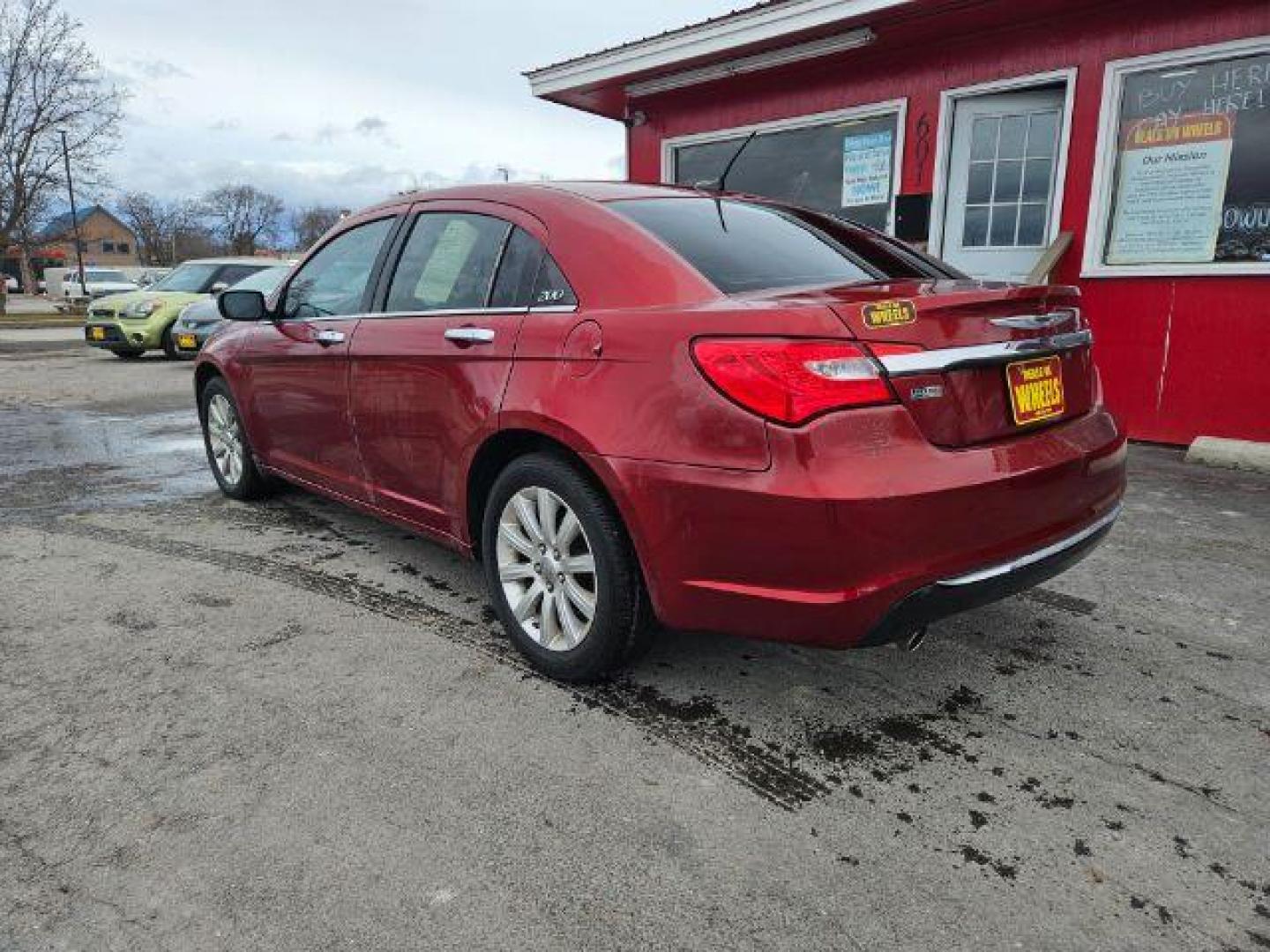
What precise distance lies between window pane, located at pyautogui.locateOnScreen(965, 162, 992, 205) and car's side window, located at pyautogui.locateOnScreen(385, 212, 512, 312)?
204 inches

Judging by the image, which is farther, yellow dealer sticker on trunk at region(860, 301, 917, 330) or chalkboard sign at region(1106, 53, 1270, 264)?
chalkboard sign at region(1106, 53, 1270, 264)

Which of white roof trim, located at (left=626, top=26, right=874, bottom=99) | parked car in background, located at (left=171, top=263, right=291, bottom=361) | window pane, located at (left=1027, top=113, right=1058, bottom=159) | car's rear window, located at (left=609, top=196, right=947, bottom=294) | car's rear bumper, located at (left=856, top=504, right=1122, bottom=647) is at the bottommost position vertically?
car's rear bumper, located at (left=856, top=504, right=1122, bottom=647)

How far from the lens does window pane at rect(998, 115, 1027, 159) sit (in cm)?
665

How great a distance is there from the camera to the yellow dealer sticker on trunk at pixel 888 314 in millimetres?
2125

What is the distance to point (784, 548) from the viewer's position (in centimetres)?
211

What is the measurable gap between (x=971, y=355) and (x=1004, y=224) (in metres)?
5.39

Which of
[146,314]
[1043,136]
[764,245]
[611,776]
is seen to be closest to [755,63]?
[1043,136]

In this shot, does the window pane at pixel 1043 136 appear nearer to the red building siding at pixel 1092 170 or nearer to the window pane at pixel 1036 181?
the window pane at pixel 1036 181

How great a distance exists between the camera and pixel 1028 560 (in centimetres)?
230

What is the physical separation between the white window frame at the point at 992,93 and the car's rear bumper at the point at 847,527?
491cm

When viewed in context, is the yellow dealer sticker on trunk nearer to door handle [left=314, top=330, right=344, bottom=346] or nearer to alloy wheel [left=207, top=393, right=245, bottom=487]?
door handle [left=314, top=330, right=344, bottom=346]

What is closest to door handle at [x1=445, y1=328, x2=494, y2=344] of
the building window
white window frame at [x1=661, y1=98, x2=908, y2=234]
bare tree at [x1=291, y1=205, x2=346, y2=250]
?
white window frame at [x1=661, y1=98, x2=908, y2=234]

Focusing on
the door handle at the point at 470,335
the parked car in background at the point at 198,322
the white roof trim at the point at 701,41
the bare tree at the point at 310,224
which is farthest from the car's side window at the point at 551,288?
the bare tree at the point at 310,224

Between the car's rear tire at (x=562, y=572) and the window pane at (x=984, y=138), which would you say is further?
the window pane at (x=984, y=138)
